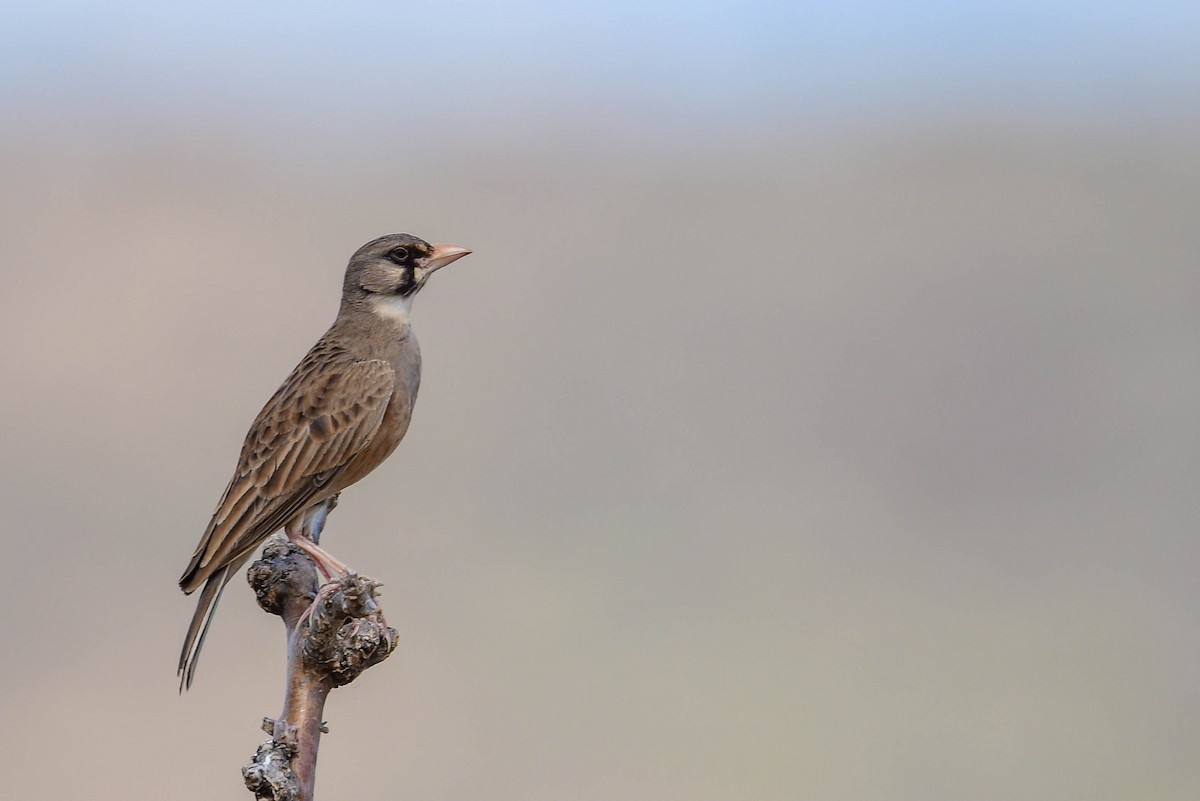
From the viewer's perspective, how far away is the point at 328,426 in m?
8.19

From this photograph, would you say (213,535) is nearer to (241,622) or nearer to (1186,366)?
(241,622)

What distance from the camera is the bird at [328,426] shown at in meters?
7.45

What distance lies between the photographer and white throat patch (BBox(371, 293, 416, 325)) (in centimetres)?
920

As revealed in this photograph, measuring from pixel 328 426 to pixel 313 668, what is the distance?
2820 millimetres

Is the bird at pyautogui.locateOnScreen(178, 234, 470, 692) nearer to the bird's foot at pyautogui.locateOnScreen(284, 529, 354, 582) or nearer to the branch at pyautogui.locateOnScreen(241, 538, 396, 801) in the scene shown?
the bird's foot at pyautogui.locateOnScreen(284, 529, 354, 582)

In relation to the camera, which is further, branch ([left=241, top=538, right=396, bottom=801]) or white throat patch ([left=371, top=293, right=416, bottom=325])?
white throat patch ([left=371, top=293, right=416, bottom=325])

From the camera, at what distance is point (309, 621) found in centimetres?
572

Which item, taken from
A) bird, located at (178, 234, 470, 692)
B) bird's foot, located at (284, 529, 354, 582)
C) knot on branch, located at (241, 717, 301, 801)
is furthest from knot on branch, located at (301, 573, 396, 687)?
bird's foot, located at (284, 529, 354, 582)

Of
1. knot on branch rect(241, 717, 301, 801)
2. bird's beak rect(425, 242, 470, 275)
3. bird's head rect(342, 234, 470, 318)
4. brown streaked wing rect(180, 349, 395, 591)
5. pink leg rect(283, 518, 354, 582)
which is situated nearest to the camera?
knot on branch rect(241, 717, 301, 801)

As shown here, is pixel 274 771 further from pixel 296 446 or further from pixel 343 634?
pixel 296 446

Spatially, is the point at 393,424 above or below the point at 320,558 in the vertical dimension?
above

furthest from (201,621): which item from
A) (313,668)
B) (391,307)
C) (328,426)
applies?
(391,307)

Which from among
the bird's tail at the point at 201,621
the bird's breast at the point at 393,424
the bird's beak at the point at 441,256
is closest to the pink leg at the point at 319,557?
the bird's tail at the point at 201,621

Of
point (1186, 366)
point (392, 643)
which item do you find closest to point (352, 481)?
point (392, 643)
